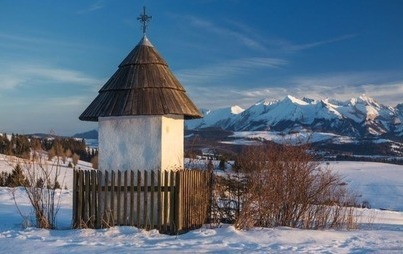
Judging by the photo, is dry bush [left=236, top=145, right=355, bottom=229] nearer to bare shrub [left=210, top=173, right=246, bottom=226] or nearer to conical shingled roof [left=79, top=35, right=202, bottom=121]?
bare shrub [left=210, top=173, right=246, bottom=226]

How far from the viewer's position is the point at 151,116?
12.9 metres

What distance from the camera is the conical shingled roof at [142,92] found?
12758 mm

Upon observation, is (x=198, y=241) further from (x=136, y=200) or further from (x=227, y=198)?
(x=227, y=198)

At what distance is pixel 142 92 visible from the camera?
42.8 ft

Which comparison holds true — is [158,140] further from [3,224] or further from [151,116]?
[3,224]

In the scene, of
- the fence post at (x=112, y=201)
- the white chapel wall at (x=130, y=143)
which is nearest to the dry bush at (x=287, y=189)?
the white chapel wall at (x=130, y=143)

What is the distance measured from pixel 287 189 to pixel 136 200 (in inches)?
154

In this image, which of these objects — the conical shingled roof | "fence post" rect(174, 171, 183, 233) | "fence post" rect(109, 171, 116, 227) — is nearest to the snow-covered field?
"fence post" rect(174, 171, 183, 233)

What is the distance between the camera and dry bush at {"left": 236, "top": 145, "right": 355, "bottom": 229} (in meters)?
13.2

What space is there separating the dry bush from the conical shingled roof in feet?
7.08

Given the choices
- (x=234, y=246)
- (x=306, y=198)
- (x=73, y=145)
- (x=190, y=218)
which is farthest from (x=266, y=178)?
(x=73, y=145)

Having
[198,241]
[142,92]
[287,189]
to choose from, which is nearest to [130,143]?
[142,92]

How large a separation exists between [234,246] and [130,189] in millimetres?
3154

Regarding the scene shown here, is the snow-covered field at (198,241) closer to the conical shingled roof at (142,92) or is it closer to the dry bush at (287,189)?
the dry bush at (287,189)
